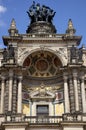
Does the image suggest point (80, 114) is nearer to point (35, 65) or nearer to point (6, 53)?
point (35, 65)

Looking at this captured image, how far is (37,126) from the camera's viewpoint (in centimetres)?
1966

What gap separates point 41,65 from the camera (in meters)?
23.3

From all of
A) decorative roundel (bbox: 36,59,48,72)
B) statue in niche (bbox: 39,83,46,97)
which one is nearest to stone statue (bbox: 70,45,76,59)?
decorative roundel (bbox: 36,59,48,72)

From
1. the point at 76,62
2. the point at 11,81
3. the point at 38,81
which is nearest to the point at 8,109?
the point at 11,81

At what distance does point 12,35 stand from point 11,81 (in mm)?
3750

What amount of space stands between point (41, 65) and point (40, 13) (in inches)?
209

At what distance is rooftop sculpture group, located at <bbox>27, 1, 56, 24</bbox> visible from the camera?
2631cm

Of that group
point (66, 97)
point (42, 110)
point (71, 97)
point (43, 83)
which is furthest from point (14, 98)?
point (71, 97)

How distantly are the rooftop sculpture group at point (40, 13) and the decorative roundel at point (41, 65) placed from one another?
4459mm

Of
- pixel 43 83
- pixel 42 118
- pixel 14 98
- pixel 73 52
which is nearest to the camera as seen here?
pixel 42 118

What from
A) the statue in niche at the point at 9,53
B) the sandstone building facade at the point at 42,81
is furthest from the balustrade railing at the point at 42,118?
the statue in niche at the point at 9,53

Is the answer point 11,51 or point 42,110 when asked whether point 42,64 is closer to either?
point 11,51

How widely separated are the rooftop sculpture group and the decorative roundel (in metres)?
4.46

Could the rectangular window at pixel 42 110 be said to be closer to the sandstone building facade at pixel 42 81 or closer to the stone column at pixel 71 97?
the sandstone building facade at pixel 42 81
